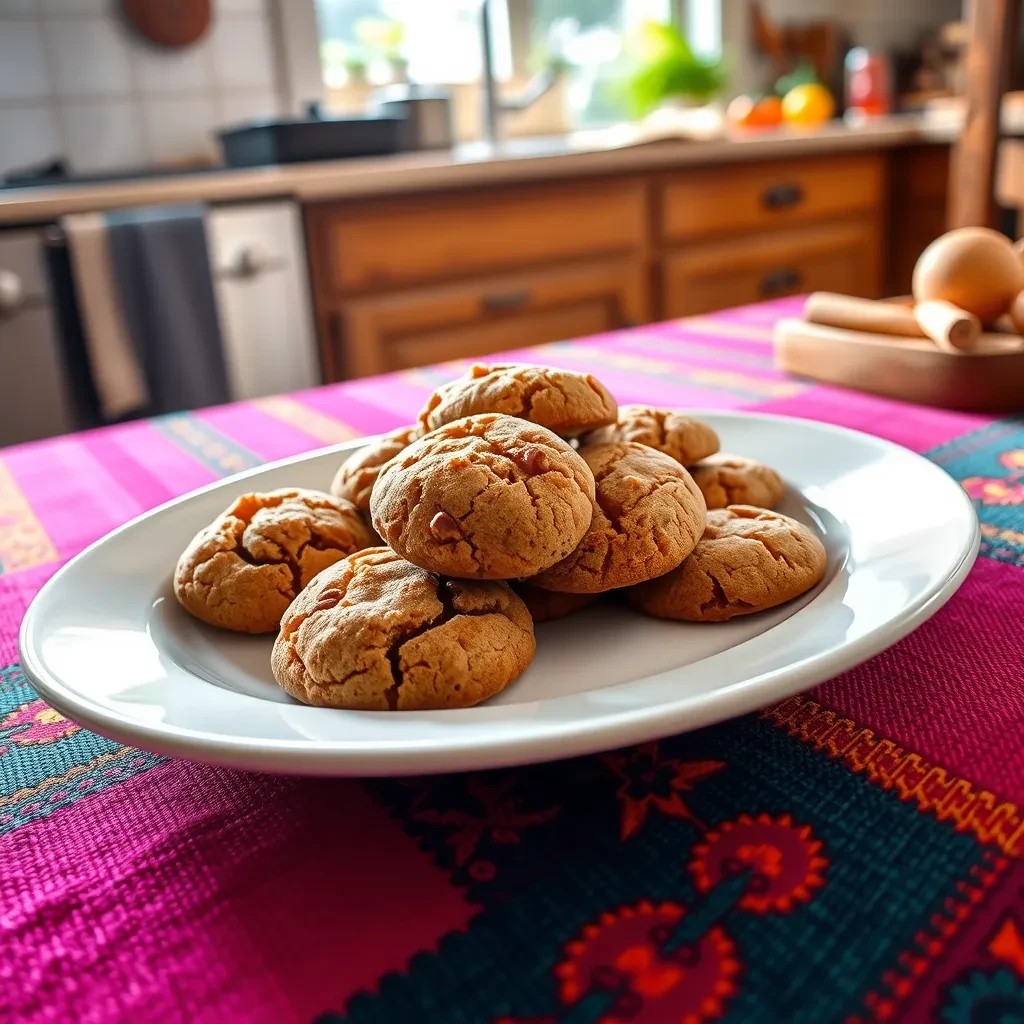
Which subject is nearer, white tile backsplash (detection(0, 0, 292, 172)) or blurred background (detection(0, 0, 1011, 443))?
blurred background (detection(0, 0, 1011, 443))

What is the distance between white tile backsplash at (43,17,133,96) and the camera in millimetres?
2486

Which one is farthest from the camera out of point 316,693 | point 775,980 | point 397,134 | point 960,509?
point 397,134

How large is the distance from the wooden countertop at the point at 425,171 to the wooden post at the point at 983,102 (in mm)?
838

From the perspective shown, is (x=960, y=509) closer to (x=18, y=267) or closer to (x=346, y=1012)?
(x=346, y=1012)

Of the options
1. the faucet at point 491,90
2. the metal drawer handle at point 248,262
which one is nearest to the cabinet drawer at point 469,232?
the metal drawer handle at point 248,262

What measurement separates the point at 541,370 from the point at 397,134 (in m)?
2.13

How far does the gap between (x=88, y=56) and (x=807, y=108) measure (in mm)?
2140

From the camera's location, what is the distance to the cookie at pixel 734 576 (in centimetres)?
51

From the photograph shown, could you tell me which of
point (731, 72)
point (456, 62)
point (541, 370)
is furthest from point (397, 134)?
point (541, 370)

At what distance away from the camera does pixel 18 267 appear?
75.0 inches

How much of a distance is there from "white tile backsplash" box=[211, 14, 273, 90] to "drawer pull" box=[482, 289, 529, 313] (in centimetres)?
98

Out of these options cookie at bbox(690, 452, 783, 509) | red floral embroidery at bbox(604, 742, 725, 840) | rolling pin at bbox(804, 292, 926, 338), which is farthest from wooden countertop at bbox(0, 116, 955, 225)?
red floral embroidery at bbox(604, 742, 725, 840)

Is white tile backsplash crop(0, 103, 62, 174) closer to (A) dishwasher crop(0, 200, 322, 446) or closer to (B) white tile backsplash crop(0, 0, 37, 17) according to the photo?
(B) white tile backsplash crop(0, 0, 37, 17)

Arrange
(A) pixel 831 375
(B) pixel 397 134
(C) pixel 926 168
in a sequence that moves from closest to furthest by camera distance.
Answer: (A) pixel 831 375 < (B) pixel 397 134 < (C) pixel 926 168
